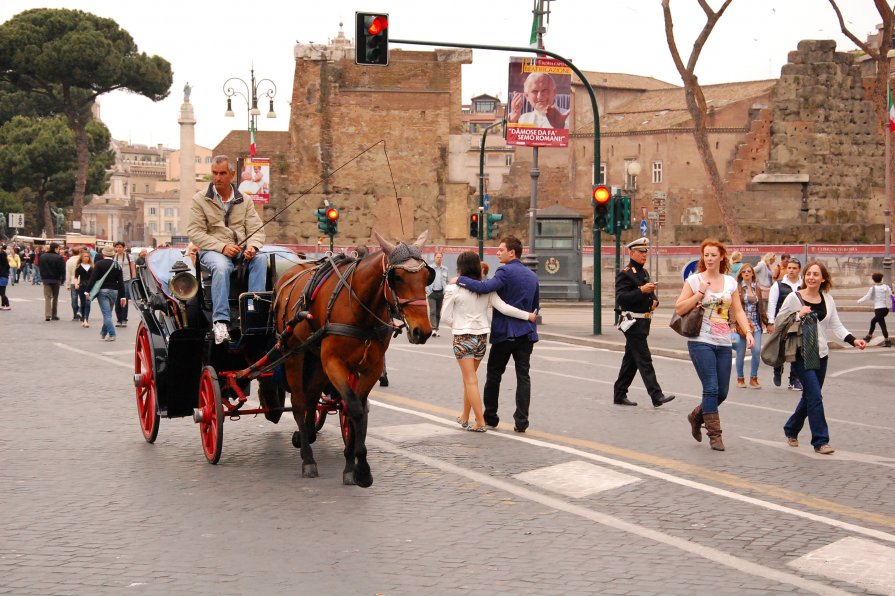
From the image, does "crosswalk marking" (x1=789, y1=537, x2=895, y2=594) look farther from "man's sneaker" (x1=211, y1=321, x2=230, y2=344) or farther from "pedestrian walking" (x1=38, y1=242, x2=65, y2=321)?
"pedestrian walking" (x1=38, y1=242, x2=65, y2=321)

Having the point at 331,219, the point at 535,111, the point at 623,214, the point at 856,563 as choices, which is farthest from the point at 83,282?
the point at 856,563

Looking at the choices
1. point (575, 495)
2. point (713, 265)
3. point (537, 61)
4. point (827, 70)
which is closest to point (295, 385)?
point (575, 495)

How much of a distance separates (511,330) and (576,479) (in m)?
2.62

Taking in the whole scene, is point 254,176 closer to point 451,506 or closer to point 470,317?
point 470,317

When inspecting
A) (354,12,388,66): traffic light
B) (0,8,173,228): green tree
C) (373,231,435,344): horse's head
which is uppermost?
(0,8,173,228): green tree

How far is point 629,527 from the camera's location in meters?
7.29

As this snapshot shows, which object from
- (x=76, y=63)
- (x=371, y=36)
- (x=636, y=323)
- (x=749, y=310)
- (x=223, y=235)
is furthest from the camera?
(x=76, y=63)

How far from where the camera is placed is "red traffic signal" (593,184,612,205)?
23906 mm

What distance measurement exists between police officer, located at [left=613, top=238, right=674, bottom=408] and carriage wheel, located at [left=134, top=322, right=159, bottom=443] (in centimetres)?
522

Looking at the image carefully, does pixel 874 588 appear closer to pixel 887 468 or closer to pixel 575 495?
pixel 575 495

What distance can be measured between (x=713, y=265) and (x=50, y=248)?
890 inches

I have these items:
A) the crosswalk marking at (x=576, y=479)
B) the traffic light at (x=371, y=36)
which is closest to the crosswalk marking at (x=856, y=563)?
the crosswalk marking at (x=576, y=479)

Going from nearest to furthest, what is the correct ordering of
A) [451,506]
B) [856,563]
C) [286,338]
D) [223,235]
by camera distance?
[856,563] < [451,506] < [286,338] < [223,235]

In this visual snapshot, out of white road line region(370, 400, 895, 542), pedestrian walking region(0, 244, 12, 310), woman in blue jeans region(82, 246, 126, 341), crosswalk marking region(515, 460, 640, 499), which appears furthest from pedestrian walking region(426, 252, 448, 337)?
crosswalk marking region(515, 460, 640, 499)
